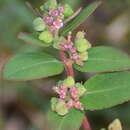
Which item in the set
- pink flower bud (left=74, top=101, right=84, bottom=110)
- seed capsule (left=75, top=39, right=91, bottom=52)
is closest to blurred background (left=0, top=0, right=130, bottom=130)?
pink flower bud (left=74, top=101, right=84, bottom=110)

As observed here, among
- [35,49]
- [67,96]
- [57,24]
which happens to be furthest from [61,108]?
[35,49]

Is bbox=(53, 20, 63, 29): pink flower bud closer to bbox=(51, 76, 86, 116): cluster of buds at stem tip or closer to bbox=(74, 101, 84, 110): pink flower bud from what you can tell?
bbox=(51, 76, 86, 116): cluster of buds at stem tip

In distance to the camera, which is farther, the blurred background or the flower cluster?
the blurred background

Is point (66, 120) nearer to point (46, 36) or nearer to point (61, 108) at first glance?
point (61, 108)

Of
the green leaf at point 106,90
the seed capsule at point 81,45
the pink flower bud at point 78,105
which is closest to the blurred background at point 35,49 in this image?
the green leaf at point 106,90

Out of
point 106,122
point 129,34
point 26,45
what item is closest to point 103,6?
point 129,34
